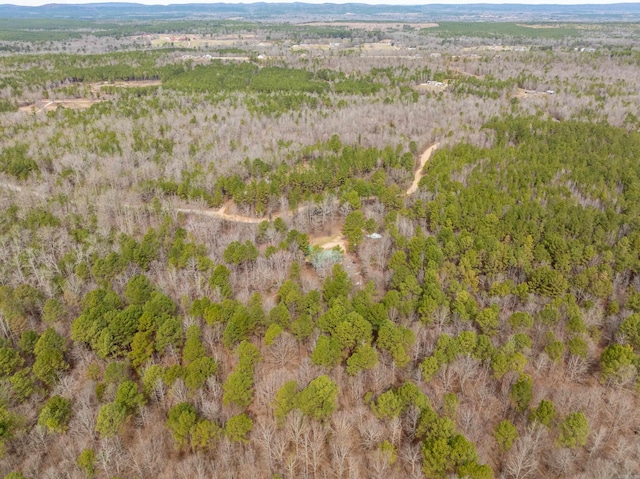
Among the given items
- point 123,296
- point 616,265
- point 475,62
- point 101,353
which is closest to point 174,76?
point 475,62

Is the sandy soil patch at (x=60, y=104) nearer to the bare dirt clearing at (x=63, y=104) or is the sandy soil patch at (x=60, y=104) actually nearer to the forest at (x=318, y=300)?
the bare dirt clearing at (x=63, y=104)

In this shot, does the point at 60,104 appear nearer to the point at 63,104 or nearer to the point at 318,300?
the point at 63,104

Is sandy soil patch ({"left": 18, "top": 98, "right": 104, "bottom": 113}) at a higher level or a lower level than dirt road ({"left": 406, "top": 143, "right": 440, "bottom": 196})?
higher

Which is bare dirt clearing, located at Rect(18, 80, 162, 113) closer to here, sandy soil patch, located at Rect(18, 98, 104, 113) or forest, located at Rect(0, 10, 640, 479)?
sandy soil patch, located at Rect(18, 98, 104, 113)

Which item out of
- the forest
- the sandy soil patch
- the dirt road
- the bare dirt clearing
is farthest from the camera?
the sandy soil patch

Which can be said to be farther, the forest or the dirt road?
the dirt road

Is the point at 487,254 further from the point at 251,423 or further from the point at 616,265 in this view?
the point at 251,423

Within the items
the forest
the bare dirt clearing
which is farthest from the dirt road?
the bare dirt clearing

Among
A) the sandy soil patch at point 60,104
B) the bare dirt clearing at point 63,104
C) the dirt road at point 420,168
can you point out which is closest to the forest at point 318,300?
the dirt road at point 420,168
